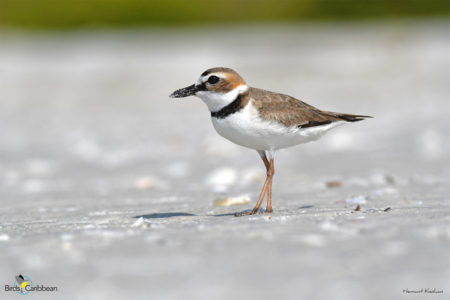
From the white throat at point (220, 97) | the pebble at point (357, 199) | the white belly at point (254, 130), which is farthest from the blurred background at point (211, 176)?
the white throat at point (220, 97)

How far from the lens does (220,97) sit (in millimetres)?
4707

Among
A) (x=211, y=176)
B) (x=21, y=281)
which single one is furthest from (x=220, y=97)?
(x=21, y=281)

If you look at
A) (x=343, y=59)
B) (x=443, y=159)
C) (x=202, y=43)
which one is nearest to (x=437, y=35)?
(x=343, y=59)

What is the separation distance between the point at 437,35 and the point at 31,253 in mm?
20704

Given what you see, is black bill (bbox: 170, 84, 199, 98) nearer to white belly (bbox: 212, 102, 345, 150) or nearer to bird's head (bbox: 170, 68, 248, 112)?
bird's head (bbox: 170, 68, 248, 112)

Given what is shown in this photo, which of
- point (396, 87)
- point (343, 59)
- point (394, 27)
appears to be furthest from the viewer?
point (394, 27)

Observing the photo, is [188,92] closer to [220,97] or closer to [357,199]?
[220,97]

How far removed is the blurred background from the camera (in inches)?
116

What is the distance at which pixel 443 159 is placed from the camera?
690 cm

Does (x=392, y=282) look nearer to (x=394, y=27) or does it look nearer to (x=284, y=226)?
(x=284, y=226)

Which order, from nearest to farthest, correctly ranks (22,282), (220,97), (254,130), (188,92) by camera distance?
1. (22,282)
2. (254,130)
3. (220,97)
4. (188,92)

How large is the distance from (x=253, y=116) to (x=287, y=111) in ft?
1.01

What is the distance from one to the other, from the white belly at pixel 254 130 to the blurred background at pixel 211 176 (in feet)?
1.52

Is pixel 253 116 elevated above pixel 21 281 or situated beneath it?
elevated above
